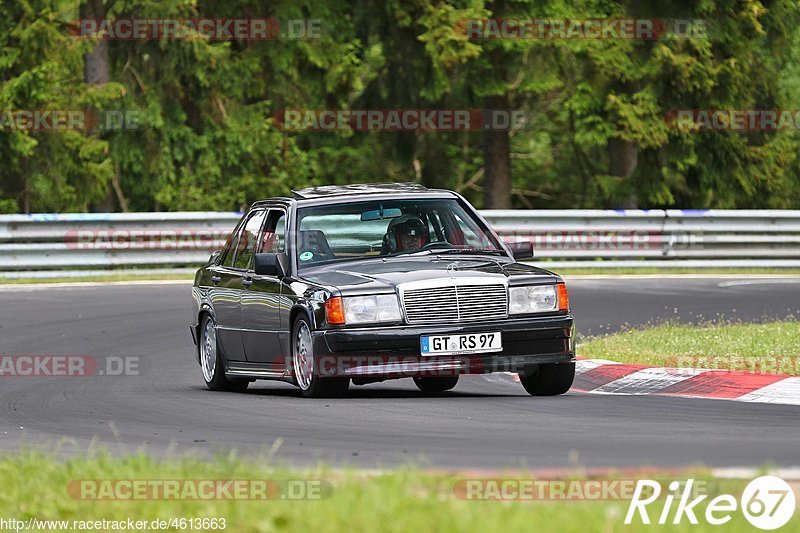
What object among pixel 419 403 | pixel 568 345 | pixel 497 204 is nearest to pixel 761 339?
pixel 568 345

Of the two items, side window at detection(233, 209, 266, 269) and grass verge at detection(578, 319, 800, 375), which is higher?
side window at detection(233, 209, 266, 269)

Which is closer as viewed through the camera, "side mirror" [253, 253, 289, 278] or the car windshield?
"side mirror" [253, 253, 289, 278]

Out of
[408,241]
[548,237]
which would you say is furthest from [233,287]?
[548,237]

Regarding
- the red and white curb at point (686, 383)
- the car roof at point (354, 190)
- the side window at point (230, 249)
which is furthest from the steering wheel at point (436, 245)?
the side window at point (230, 249)

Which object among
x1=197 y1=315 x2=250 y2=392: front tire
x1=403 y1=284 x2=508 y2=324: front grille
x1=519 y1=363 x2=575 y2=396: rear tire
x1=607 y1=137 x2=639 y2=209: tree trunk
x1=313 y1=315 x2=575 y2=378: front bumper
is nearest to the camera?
x1=313 y1=315 x2=575 y2=378: front bumper

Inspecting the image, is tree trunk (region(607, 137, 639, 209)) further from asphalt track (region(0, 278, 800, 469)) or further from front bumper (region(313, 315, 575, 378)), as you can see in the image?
front bumper (region(313, 315, 575, 378))

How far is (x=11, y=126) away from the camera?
29.7 metres

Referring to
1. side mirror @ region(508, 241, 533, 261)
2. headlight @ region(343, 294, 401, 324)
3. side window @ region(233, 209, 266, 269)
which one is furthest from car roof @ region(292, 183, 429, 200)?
headlight @ region(343, 294, 401, 324)

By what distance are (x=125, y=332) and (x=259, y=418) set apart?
754 cm

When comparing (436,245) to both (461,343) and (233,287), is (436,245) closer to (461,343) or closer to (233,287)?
(461,343)

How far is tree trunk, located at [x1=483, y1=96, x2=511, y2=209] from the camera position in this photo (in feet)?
108

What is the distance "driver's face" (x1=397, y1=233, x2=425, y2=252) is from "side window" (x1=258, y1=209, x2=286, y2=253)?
905mm

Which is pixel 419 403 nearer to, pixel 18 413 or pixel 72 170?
pixel 18 413

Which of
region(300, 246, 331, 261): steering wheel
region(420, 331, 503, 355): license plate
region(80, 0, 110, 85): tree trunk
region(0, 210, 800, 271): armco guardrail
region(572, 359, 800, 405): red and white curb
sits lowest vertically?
region(0, 210, 800, 271): armco guardrail
